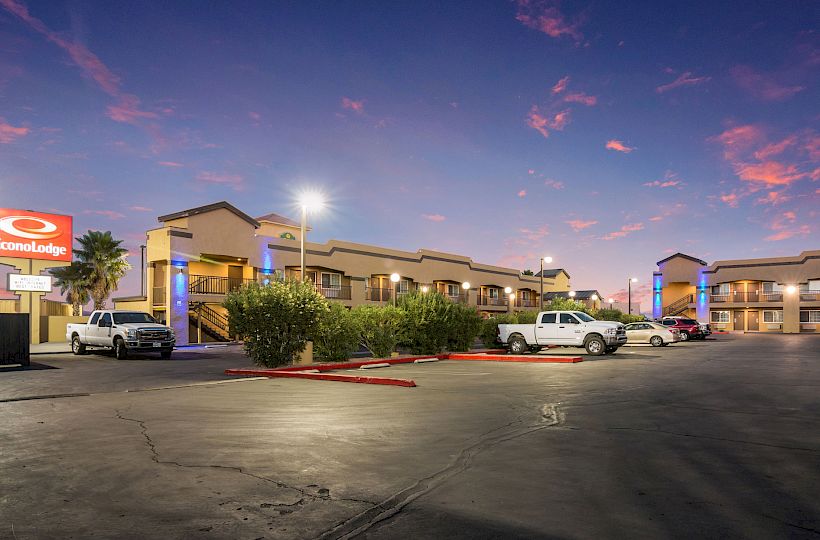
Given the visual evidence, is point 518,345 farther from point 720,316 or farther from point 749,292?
point 720,316

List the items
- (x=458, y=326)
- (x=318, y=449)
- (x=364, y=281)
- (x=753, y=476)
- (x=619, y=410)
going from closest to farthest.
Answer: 1. (x=753, y=476)
2. (x=318, y=449)
3. (x=619, y=410)
4. (x=458, y=326)
5. (x=364, y=281)

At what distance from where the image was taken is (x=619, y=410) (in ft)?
36.8

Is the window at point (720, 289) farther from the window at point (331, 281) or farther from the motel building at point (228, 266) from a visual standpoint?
the window at point (331, 281)

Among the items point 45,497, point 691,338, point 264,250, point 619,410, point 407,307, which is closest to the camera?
point 45,497

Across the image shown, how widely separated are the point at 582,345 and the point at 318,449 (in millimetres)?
Result: 22459

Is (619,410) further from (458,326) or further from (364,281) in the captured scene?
(364,281)

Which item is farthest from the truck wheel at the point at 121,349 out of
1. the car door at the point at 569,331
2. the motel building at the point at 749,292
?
the motel building at the point at 749,292

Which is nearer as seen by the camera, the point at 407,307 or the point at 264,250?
the point at 407,307

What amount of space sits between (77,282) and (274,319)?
124ft

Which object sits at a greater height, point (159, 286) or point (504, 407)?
point (159, 286)

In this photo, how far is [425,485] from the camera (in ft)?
20.6

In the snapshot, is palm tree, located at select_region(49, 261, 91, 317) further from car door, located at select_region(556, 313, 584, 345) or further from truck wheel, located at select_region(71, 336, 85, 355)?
car door, located at select_region(556, 313, 584, 345)

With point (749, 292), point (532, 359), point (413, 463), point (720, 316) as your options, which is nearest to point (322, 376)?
point (532, 359)

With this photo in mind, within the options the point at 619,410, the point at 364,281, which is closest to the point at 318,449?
the point at 619,410
